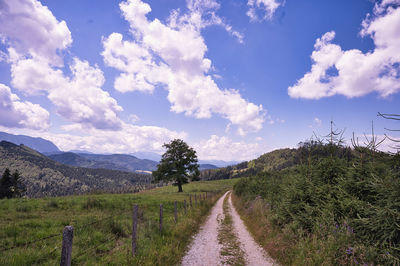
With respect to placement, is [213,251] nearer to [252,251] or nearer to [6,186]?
[252,251]

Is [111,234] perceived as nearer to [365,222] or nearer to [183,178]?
[365,222]

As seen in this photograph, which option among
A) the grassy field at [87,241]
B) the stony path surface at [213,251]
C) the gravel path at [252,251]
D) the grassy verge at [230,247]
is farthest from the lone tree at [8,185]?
the gravel path at [252,251]

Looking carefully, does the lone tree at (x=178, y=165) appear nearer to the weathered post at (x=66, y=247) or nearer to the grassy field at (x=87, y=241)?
the grassy field at (x=87, y=241)

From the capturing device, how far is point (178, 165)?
42250mm

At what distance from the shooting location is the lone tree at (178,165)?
4100cm

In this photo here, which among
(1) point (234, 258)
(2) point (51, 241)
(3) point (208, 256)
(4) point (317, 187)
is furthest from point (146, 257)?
(4) point (317, 187)

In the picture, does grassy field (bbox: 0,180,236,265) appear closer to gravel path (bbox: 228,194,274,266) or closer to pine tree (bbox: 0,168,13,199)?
gravel path (bbox: 228,194,274,266)

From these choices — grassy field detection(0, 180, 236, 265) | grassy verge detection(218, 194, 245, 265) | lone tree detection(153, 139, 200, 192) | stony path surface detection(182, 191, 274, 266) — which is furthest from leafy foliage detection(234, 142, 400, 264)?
lone tree detection(153, 139, 200, 192)

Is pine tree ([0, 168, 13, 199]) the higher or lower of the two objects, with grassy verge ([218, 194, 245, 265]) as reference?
lower

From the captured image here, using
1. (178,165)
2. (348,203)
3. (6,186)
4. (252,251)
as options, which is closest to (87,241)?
(252,251)

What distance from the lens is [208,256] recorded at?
8195mm

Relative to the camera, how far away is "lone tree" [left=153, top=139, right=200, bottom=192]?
135 ft

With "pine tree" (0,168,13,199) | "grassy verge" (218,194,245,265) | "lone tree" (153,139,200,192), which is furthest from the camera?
"pine tree" (0,168,13,199)

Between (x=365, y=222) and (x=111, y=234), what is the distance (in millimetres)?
10715
